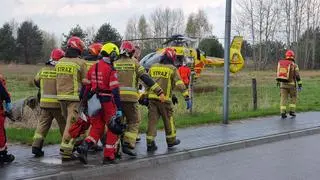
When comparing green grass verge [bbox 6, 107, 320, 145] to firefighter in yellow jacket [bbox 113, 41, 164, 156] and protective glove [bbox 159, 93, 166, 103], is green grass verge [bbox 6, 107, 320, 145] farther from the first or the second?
protective glove [bbox 159, 93, 166, 103]

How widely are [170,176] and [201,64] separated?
63.5 ft

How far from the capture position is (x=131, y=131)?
10.2 m

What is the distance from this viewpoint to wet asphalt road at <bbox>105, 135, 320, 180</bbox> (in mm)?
8898

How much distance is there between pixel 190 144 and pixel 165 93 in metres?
1.52

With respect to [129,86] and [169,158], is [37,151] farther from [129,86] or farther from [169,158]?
[169,158]

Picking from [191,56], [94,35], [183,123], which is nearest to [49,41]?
[94,35]

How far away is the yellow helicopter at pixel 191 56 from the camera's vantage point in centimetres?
2320

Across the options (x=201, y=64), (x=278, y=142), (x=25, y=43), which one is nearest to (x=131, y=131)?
Answer: (x=278, y=142)

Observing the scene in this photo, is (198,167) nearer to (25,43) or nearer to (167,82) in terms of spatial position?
(167,82)

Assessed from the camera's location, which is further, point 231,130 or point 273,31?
point 273,31

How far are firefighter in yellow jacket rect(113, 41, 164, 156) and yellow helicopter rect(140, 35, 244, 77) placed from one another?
1000 cm

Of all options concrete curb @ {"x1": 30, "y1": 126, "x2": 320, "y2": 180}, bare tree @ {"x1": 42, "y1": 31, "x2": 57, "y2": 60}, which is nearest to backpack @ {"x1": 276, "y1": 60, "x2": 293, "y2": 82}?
concrete curb @ {"x1": 30, "y1": 126, "x2": 320, "y2": 180}

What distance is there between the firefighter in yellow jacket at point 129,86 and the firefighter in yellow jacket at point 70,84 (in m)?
0.81

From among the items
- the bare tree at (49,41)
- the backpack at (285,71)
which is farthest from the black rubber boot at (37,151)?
the bare tree at (49,41)
